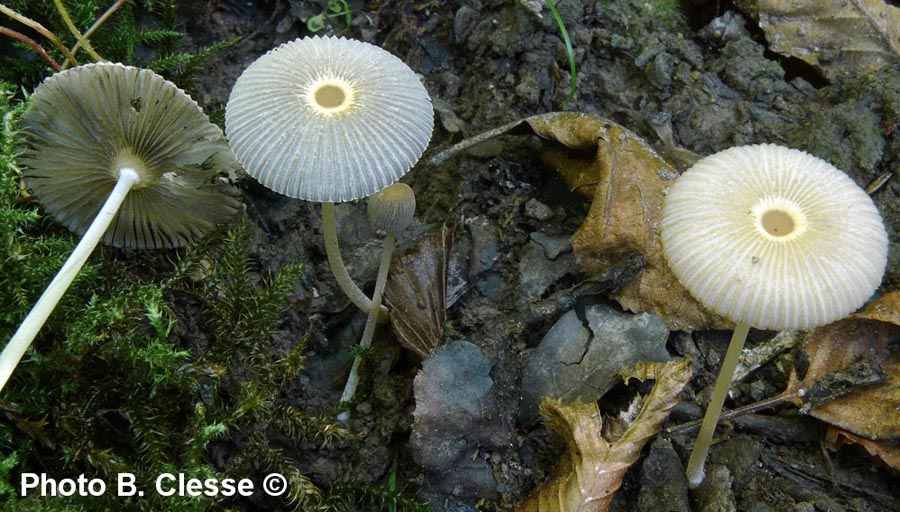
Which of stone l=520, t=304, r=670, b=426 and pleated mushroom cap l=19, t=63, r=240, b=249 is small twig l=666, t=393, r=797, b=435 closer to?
stone l=520, t=304, r=670, b=426

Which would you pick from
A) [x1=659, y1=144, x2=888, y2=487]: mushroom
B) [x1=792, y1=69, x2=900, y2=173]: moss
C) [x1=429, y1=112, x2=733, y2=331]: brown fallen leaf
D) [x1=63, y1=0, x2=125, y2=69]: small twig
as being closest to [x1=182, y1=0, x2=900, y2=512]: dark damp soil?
[x1=792, y1=69, x2=900, y2=173]: moss

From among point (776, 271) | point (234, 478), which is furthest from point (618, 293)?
point (234, 478)

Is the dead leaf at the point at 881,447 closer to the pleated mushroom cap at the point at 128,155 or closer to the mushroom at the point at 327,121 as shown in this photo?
the mushroom at the point at 327,121

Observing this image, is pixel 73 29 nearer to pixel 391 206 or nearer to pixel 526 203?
pixel 391 206

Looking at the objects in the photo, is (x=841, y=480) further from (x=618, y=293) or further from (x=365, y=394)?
(x=365, y=394)

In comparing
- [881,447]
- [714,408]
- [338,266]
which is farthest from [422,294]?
[881,447]

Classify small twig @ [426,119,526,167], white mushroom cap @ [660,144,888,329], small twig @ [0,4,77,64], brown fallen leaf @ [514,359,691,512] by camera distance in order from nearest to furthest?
white mushroom cap @ [660,144,888,329]
brown fallen leaf @ [514,359,691,512]
small twig @ [0,4,77,64]
small twig @ [426,119,526,167]
